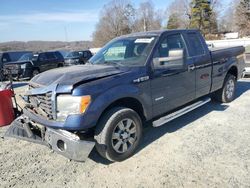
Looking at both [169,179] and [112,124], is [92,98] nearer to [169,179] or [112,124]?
[112,124]

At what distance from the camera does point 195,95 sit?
5.23m

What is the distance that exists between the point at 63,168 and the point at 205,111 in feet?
12.0

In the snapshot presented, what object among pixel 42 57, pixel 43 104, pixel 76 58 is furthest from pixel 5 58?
pixel 43 104

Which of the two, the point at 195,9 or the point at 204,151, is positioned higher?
the point at 195,9

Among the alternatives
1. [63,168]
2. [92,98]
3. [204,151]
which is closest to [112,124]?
[92,98]

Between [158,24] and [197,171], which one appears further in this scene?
[158,24]

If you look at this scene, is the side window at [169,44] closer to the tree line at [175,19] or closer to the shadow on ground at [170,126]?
the shadow on ground at [170,126]

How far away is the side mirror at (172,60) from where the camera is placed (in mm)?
4098

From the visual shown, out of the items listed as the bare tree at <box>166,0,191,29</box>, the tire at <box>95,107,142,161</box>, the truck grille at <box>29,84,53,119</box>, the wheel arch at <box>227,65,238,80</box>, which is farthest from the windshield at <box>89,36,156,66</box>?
the bare tree at <box>166,0,191,29</box>

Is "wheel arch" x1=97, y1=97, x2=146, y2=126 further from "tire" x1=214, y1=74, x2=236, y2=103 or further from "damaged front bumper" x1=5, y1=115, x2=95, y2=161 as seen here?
"tire" x1=214, y1=74, x2=236, y2=103

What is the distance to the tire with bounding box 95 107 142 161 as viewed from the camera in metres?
3.58

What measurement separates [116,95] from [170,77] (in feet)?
4.28

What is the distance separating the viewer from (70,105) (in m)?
3.32

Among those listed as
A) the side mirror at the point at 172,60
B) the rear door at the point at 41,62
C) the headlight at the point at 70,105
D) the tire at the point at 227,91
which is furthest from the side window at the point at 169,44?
the rear door at the point at 41,62
